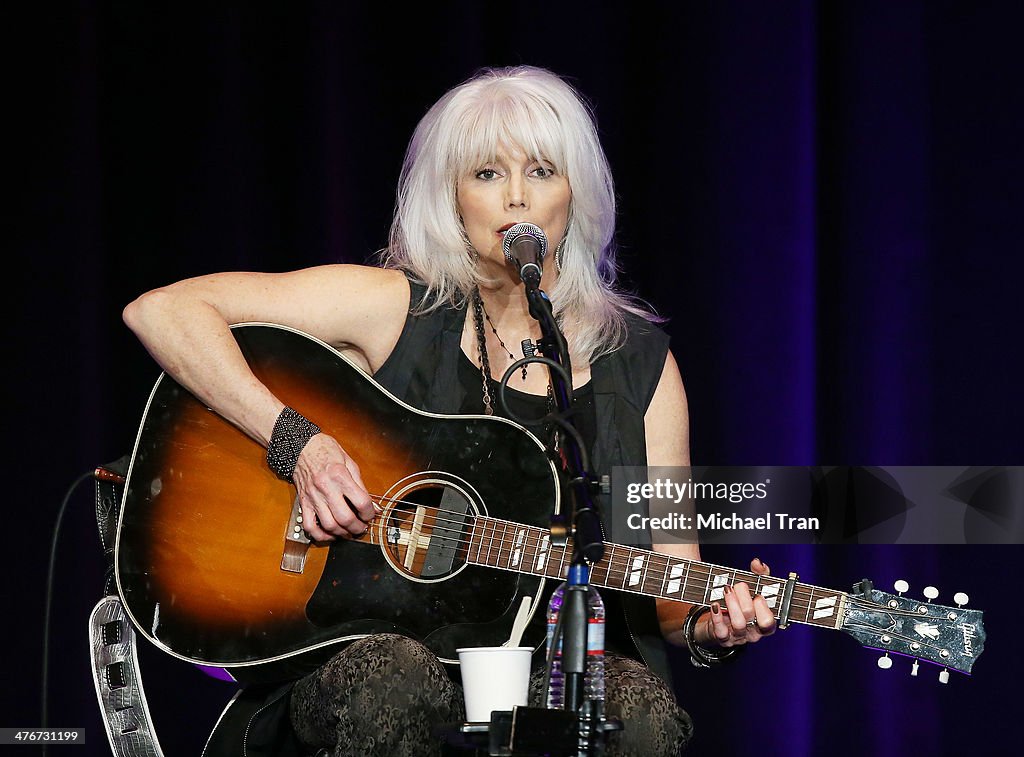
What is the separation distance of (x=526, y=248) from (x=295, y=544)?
722 mm

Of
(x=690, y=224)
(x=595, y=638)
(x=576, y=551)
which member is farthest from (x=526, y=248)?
(x=690, y=224)

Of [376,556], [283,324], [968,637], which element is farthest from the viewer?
[283,324]

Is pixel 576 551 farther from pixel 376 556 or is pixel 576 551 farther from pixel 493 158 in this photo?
pixel 493 158

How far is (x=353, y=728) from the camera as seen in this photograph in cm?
177

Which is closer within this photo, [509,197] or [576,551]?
[576,551]

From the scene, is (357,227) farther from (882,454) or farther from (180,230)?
(882,454)

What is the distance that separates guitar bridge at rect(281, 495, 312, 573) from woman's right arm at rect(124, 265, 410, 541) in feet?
0.10

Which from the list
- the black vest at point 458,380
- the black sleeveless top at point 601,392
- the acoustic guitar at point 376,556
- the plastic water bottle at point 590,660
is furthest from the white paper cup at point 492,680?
the black vest at point 458,380

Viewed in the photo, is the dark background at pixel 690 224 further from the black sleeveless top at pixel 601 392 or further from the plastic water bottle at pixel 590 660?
the plastic water bottle at pixel 590 660

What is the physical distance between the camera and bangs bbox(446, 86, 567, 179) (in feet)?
7.74

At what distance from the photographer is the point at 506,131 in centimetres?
236

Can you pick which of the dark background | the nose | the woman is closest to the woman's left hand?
the woman

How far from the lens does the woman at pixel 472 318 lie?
212 cm

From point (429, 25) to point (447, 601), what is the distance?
76.5 inches
